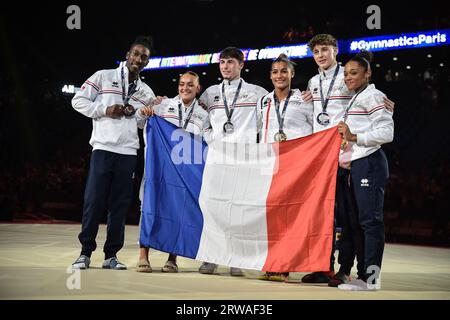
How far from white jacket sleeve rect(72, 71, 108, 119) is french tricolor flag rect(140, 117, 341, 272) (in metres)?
0.47

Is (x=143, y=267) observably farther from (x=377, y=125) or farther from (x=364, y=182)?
(x=377, y=125)

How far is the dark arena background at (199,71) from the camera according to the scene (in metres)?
12.1

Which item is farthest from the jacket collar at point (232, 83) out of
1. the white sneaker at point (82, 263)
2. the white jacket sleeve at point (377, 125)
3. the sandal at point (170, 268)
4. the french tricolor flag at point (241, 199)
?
the white sneaker at point (82, 263)

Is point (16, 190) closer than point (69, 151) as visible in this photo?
Yes

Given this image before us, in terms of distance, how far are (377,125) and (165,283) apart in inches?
74.4

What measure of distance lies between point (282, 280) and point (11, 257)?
8.65 feet

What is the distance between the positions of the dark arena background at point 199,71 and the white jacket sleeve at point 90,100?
22.0 feet

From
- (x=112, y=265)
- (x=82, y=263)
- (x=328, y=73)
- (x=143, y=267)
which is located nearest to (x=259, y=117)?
(x=328, y=73)

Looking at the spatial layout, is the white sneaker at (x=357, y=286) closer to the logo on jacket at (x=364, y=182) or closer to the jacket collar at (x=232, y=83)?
the logo on jacket at (x=364, y=182)

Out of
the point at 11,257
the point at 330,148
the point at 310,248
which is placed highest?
the point at 330,148

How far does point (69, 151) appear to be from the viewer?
66.6 ft

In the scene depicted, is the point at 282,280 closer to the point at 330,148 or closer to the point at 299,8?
the point at 330,148

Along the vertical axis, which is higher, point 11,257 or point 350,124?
point 350,124
